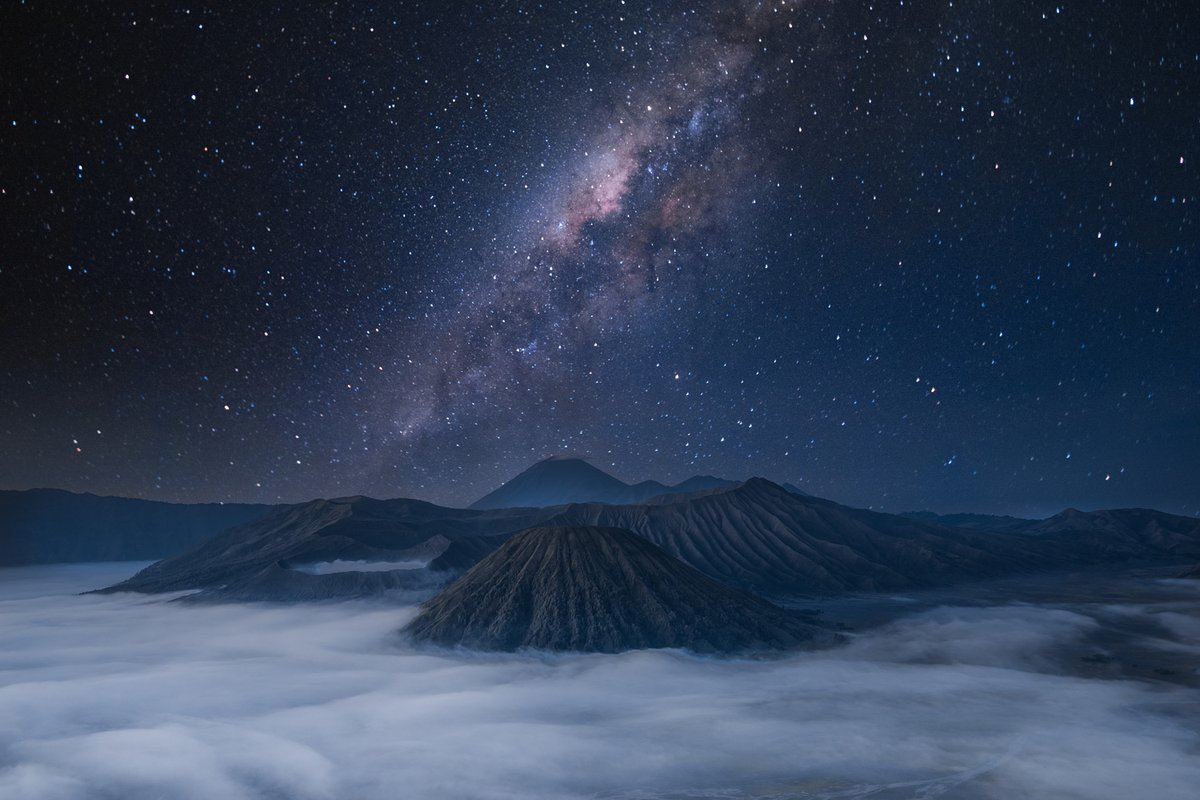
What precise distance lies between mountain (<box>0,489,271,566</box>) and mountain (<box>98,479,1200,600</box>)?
77093mm

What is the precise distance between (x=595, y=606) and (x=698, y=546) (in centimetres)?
5011

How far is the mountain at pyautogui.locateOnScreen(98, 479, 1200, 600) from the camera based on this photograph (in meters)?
82.6

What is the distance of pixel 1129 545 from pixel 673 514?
267 feet

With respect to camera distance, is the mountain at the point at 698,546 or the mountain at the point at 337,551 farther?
the mountain at the point at 698,546

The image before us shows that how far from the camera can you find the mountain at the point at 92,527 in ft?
566

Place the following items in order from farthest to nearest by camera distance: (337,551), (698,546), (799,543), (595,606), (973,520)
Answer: (973,520) → (698,546) → (799,543) → (337,551) → (595,606)

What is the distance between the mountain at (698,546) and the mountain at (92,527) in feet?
253

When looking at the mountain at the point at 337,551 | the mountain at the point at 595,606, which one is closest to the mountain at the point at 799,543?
the mountain at the point at 337,551

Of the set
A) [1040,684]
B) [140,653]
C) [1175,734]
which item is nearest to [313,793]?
[1175,734]

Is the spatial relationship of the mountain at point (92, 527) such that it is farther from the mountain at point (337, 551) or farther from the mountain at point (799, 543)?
the mountain at point (799, 543)

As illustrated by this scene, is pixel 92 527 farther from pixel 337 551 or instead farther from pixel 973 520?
pixel 973 520

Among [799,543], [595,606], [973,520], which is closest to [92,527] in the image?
[799,543]

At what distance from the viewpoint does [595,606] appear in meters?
49.1

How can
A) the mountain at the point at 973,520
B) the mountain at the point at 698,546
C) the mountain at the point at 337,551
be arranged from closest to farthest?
the mountain at the point at 337,551, the mountain at the point at 698,546, the mountain at the point at 973,520
